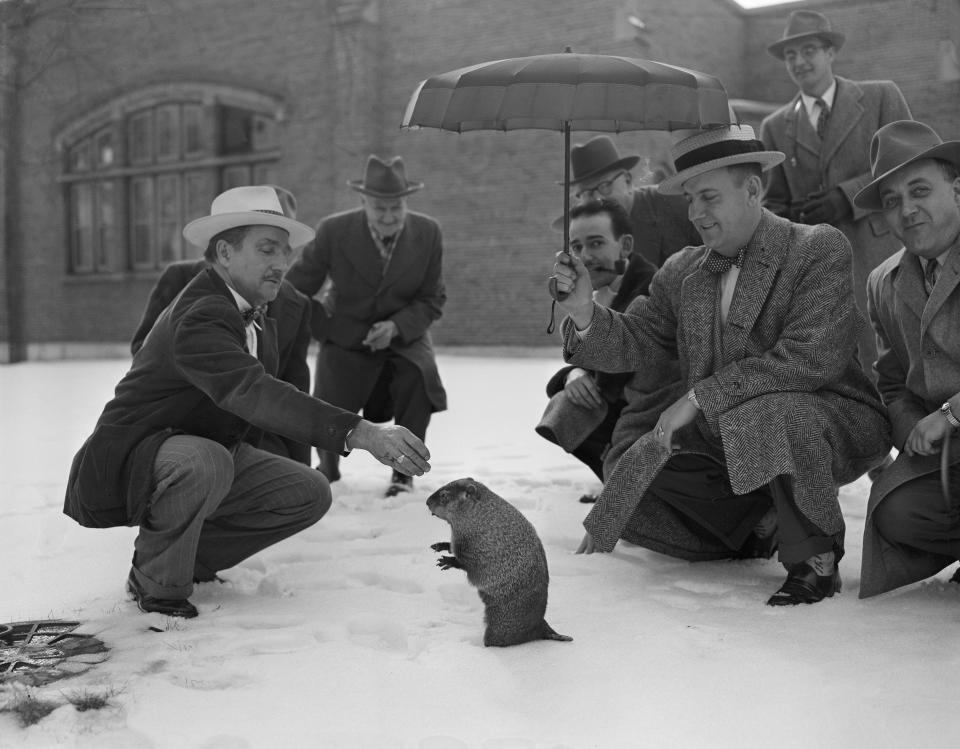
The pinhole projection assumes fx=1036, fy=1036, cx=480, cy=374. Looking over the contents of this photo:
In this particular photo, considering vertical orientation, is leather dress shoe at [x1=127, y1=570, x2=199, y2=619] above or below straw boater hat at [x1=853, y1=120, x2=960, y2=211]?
below

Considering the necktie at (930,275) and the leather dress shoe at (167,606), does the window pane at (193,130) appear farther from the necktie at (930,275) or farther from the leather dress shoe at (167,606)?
the necktie at (930,275)

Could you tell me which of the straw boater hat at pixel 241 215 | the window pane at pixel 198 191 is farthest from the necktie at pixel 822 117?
the window pane at pixel 198 191

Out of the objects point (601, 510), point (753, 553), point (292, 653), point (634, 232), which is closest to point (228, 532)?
point (292, 653)

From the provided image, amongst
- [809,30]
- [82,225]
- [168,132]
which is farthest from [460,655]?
[82,225]

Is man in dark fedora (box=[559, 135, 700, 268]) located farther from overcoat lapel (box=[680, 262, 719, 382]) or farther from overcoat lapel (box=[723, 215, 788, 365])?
overcoat lapel (box=[723, 215, 788, 365])

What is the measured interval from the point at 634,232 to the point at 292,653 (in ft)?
10.1

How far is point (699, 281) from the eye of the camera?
12.1 ft

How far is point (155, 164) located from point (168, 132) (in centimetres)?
63

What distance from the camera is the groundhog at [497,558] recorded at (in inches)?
115

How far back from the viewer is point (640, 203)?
5309 millimetres

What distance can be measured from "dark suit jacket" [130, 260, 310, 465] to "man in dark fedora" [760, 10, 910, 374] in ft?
8.53

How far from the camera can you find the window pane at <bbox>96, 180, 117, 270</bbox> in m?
19.8

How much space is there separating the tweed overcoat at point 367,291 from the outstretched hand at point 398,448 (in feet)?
8.80

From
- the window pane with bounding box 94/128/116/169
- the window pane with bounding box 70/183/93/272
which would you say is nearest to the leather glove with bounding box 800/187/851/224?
the window pane with bounding box 94/128/116/169
